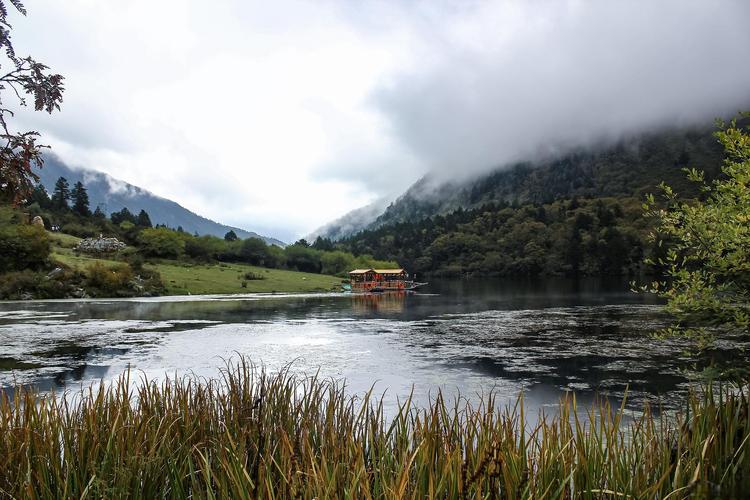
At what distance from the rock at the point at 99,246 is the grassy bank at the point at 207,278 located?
205 cm

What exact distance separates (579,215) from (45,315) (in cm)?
15809

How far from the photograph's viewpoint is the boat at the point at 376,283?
10656cm

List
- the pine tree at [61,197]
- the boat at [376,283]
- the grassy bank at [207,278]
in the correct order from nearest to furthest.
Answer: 1. the grassy bank at [207,278]
2. the boat at [376,283]
3. the pine tree at [61,197]

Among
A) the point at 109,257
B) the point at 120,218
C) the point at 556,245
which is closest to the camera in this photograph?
the point at 109,257

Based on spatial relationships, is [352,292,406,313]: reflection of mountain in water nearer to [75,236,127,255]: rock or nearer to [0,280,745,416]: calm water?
[0,280,745,416]: calm water

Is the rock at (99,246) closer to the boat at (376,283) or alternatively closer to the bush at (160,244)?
the bush at (160,244)

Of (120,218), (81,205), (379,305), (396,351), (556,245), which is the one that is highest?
(81,205)

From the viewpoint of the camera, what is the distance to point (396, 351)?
2520 centimetres

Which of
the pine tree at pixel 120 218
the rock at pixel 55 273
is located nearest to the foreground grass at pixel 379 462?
the rock at pixel 55 273

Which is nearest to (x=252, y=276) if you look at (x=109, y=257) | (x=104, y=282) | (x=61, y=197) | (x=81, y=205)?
(x=109, y=257)

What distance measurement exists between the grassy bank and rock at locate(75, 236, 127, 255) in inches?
80.7

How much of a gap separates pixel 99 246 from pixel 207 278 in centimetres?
2016

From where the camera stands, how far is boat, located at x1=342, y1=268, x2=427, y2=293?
107 m

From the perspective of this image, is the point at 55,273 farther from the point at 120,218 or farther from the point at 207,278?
the point at 120,218
